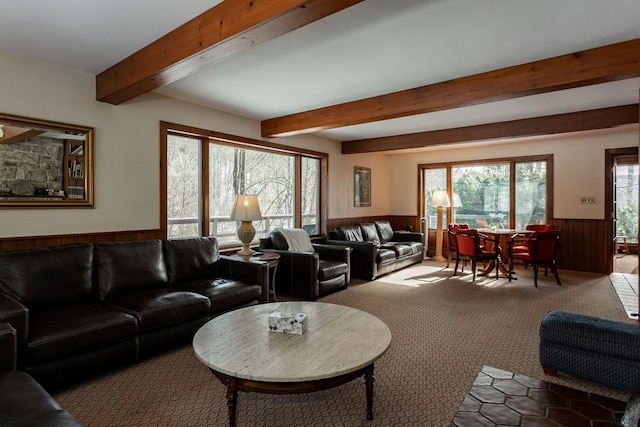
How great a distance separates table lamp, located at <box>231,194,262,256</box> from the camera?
4191mm

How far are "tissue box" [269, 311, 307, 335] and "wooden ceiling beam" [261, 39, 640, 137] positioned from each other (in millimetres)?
2701

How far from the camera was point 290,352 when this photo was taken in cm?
200

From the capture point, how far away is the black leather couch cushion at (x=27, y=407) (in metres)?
1.32

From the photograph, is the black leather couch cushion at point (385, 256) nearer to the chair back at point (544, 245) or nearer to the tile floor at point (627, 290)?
the chair back at point (544, 245)

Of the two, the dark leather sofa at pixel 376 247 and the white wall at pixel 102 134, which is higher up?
the white wall at pixel 102 134

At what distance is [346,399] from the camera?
7.44ft

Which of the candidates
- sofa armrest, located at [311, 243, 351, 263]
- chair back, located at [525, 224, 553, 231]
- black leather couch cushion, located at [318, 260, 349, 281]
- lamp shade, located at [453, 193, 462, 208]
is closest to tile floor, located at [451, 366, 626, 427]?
black leather couch cushion, located at [318, 260, 349, 281]

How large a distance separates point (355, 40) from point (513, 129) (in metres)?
3.65

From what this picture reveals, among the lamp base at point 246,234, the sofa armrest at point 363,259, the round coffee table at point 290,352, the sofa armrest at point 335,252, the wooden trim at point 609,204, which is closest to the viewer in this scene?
the round coffee table at point 290,352

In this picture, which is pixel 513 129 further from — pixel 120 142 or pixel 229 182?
pixel 120 142

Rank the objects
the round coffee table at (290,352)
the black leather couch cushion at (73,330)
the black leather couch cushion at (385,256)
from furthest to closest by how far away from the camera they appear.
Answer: the black leather couch cushion at (385,256)
the black leather couch cushion at (73,330)
the round coffee table at (290,352)

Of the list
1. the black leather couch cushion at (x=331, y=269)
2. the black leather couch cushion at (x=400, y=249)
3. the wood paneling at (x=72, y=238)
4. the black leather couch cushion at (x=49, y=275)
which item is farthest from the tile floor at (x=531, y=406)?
the black leather couch cushion at (x=400, y=249)

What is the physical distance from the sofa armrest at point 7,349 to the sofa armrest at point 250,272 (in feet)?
6.63

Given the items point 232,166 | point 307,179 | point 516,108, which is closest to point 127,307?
point 232,166
